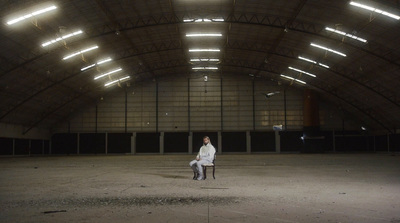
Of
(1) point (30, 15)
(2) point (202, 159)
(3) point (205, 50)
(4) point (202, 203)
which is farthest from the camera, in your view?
(3) point (205, 50)

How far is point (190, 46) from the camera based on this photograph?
39.4 m

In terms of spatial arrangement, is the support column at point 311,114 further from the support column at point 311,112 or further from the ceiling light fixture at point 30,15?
the ceiling light fixture at point 30,15

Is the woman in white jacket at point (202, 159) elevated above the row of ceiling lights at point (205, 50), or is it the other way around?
the row of ceiling lights at point (205, 50)

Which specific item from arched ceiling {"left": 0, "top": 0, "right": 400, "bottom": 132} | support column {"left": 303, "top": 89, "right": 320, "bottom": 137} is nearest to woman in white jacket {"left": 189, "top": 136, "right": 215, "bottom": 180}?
arched ceiling {"left": 0, "top": 0, "right": 400, "bottom": 132}

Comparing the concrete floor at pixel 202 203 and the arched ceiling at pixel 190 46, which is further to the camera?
the arched ceiling at pixel 190 46

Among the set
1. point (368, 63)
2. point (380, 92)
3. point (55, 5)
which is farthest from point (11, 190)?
point (380, 92)

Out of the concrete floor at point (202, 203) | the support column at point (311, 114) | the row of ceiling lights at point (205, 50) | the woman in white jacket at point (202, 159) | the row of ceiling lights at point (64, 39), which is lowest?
the concrete floor at point (202, 203)

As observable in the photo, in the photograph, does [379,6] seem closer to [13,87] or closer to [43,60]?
[43,60]

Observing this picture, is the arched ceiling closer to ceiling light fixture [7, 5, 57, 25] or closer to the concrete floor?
ceiling light fixture [7, 5, 57, 25]

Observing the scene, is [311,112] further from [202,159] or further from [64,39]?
[202,159]

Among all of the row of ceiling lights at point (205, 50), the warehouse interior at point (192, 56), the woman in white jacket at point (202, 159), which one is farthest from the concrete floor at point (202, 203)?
the row of ceiling lights at point (205, 50)

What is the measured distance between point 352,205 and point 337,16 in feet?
73.8

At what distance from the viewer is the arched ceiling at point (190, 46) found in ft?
89.3

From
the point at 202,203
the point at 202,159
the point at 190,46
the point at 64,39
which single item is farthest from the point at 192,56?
the point at 202,203
